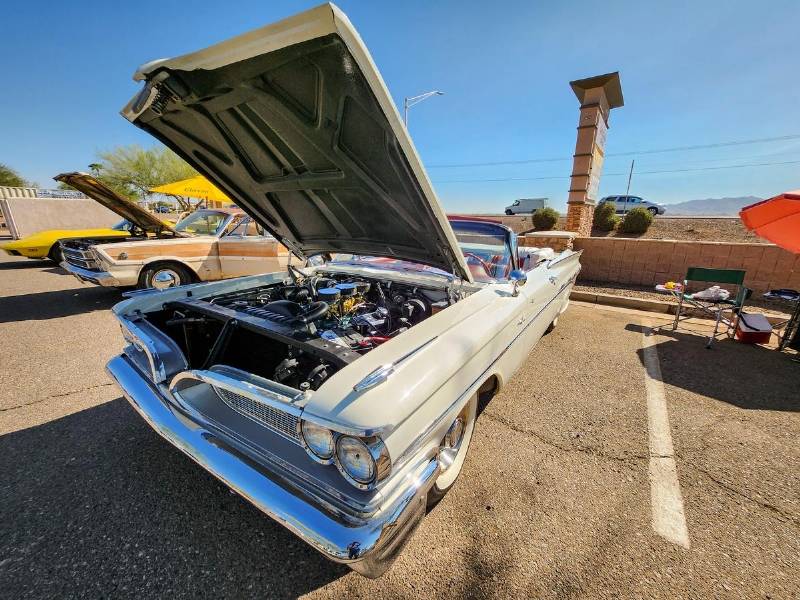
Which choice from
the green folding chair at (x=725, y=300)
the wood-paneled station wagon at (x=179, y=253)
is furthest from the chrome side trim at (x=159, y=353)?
the green folding chair at (x=725, y=300)

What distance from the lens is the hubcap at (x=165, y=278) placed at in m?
5.85

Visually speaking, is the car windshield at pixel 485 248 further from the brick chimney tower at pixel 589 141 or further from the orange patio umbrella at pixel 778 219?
the brick chimney tower at pixel 589 141

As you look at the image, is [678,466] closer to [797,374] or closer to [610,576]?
[610,576]

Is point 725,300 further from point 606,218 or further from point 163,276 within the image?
point 606,218

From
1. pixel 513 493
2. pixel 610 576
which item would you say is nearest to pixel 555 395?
pixel 513 493

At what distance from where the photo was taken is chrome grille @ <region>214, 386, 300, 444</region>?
151 cm

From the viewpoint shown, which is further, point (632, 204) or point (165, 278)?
point (632, 204)

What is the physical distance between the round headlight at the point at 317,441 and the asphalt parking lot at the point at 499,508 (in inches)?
28.0

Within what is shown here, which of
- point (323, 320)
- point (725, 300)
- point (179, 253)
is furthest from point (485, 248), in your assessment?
point (179, 253)

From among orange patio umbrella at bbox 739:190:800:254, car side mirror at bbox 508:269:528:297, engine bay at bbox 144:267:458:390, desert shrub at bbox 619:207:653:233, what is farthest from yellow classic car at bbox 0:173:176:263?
desert shrub at bbox 619:207:653:233

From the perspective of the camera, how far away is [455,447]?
6.97ft

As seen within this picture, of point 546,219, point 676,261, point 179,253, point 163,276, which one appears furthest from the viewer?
point 546,219

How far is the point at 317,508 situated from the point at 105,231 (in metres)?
10.8

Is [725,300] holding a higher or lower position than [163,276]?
lower
